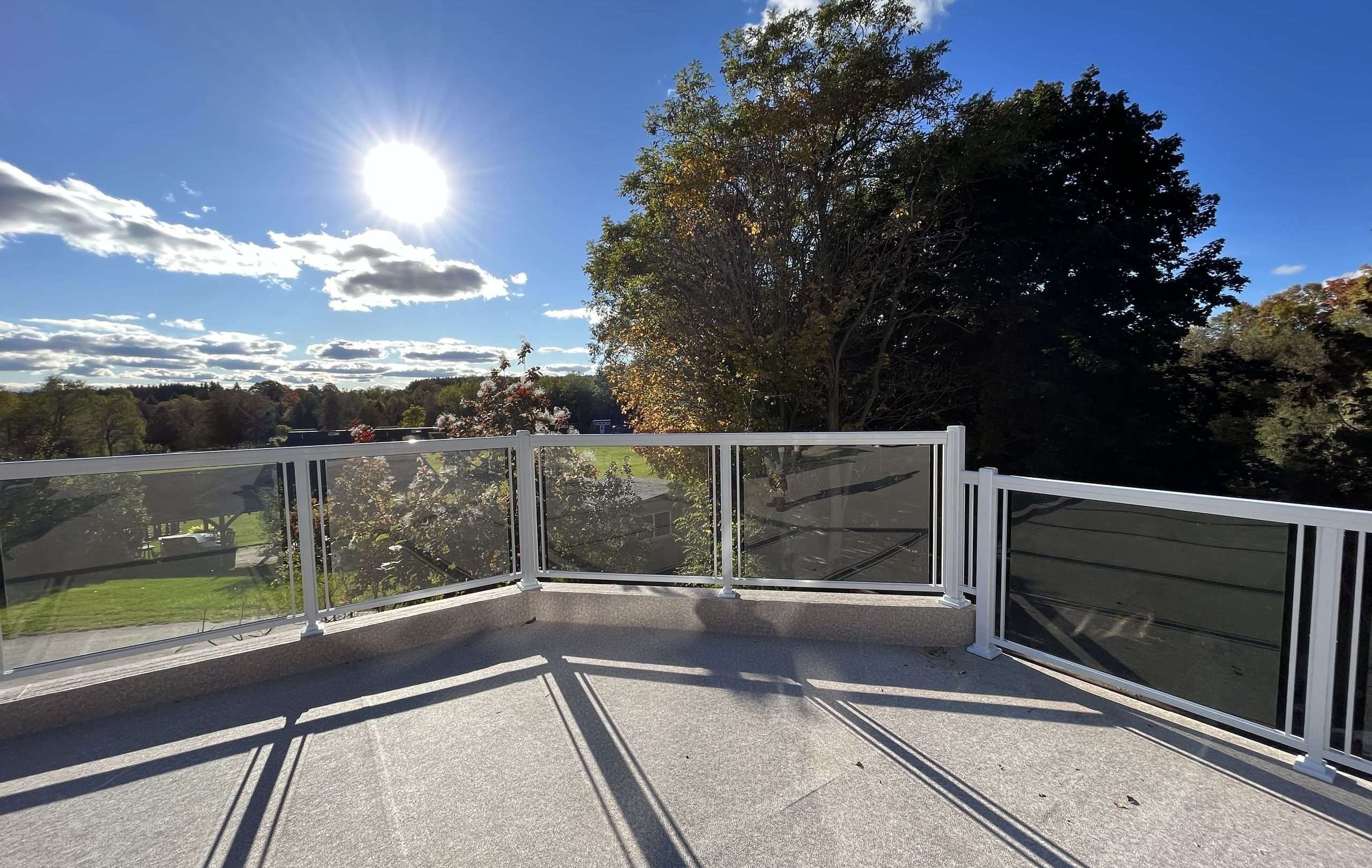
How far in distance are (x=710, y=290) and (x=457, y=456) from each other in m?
6.06

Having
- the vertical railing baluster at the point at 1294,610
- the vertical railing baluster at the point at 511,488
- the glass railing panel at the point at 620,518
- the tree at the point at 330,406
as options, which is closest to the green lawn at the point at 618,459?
the glass railing panel at the point at 620,518

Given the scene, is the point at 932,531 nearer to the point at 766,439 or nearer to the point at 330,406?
the point at 766,439

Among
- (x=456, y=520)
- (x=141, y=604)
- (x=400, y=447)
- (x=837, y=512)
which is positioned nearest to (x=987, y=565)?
(x=837, y=512)

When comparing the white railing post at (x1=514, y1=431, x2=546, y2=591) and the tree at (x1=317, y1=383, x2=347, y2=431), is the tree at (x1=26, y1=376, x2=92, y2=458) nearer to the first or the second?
the tree at (x1=317, y1=383, x2=347, y2=431)

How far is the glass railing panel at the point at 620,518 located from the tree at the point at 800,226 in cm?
506

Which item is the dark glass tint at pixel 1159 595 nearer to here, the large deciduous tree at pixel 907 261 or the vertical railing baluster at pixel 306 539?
the vertical railing baluster at pixel 306 539

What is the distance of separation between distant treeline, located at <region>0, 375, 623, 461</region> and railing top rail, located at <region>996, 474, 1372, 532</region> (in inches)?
425

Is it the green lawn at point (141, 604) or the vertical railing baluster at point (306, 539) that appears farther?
the vertical railing baluster at point (306, 539)

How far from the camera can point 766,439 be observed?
324cm

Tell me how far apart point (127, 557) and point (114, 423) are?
22.1 m

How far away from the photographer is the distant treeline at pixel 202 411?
15625mm

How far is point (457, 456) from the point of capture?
3.52 metres

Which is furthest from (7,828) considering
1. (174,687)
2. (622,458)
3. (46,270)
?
(46,270)

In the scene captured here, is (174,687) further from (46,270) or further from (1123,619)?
(46,270)
